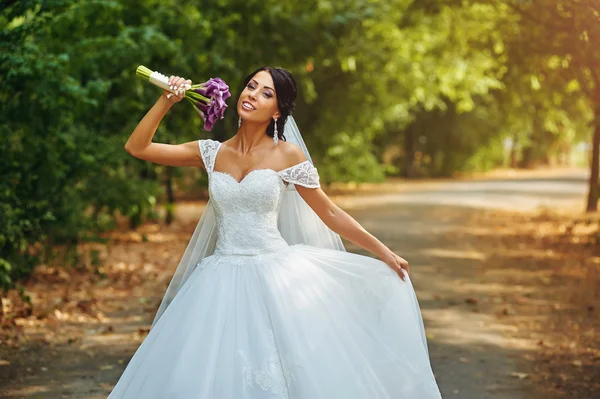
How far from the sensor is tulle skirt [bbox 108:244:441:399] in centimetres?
442

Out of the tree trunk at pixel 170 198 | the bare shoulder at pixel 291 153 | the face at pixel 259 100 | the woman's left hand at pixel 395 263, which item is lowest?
the tree trunk at pixel 170 198

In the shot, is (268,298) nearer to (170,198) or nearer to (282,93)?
(282,93)

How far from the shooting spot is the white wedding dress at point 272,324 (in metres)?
4.43

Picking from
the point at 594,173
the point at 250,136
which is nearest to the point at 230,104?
the point at 594,173

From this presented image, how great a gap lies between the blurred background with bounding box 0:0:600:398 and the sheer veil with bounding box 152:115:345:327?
7.29ft

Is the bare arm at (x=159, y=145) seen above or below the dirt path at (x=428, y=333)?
above

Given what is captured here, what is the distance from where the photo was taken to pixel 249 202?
15.4ft

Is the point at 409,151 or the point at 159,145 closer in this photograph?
the point at 159,145

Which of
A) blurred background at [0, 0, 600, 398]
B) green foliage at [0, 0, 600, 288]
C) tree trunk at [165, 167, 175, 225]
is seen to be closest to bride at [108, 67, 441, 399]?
blurred background at [0, 0, 600, 398]

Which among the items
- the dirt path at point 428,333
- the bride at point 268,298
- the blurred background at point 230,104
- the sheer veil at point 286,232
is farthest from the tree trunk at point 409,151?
the bride at point 268,298

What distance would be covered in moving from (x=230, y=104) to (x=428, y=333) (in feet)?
41.9

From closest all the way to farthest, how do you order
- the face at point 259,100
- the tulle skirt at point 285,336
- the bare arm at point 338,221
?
the tulle skirt at point 285,336, the face at point 259,100, the bare arm at point 338,221

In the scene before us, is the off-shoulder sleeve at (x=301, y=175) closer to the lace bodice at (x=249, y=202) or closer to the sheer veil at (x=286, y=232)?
the lace bodice at (x=249, y=202)

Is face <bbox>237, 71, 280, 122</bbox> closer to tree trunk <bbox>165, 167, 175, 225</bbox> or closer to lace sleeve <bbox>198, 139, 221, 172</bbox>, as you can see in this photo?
lace sleeve <bbox>198, 139, 221, 172</bbox>
